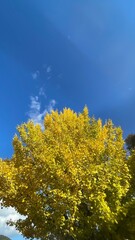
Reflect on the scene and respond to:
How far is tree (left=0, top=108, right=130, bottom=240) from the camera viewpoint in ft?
56.7

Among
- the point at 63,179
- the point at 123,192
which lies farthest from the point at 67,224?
the point at 123,192

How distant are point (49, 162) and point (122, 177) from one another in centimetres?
504

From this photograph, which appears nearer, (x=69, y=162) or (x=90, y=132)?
(x=69, y=162)

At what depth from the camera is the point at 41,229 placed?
708 inches

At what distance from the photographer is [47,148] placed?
18.4 metres

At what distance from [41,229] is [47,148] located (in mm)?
4569

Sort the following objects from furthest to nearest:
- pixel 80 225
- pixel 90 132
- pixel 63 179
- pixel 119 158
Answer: pixel 90 132
pixel 119 158
pixel 80 225
pixel 63 179

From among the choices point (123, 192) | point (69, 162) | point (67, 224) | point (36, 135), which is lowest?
point (67, 224)

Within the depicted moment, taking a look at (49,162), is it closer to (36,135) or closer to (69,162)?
(69,162)

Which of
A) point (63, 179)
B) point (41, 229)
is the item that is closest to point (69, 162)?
point (63, 179)

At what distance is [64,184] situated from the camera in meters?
17.3

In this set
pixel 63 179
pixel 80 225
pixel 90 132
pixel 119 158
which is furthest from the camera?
pixel 90 132

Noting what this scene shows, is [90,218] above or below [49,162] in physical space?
below

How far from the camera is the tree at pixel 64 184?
17297 millimetres
